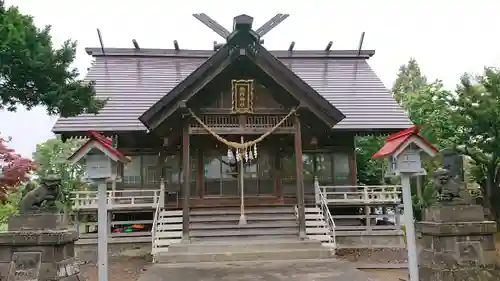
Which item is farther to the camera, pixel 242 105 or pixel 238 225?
pixel 242 105

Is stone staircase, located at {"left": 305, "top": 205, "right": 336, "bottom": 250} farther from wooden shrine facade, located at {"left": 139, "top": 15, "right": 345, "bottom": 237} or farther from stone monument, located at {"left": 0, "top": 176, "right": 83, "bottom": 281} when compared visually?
stone monument, located at {"left": 0, "top": 176, "right": 83, "bottom": 281}

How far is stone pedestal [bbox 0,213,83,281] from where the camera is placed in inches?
279

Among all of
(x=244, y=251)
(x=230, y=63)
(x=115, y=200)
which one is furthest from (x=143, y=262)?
(x=230, y=63)

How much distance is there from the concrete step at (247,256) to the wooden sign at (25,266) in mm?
4428

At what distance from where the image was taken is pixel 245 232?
42.4 feet

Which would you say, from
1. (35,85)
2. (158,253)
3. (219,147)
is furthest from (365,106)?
(35,85)

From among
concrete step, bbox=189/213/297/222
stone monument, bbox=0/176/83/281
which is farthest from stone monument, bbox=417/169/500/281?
concrete step, bbox=189/213/297/222

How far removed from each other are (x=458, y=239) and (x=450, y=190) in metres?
0.81

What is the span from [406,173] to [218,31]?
10.2 m

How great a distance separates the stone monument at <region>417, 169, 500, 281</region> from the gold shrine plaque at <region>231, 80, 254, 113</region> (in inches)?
307

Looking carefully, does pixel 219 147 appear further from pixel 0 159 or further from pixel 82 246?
pixel 0 159

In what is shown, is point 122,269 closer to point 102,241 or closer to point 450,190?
point 102,241

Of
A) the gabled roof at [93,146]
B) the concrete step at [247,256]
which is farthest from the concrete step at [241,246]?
the gabled roof at [93,146]

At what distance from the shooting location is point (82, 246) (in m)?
13.9
